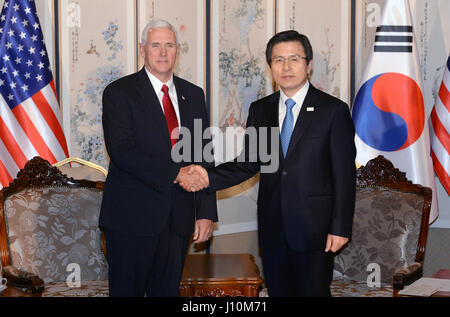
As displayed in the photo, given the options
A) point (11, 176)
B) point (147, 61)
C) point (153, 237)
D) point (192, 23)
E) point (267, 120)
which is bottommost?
point (153, 237)

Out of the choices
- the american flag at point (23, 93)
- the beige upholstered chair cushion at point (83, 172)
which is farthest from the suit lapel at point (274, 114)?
the american flag at point (23, 93)

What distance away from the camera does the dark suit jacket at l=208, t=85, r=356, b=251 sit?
2.46 meters

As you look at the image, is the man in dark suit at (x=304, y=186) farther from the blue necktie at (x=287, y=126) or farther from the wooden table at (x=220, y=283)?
the wooden table at (x=220, y=283)

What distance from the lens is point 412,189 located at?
11.5 ft

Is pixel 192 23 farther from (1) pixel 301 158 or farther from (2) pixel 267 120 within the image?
(1) pixel 301 158

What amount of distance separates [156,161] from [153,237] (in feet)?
1.17

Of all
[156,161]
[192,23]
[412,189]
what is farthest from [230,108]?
[156,161]

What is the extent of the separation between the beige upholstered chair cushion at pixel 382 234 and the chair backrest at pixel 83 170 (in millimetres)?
1642

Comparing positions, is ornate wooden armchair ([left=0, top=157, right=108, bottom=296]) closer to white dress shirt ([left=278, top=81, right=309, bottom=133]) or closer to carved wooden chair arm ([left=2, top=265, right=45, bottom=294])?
carved wooden chair arm ([left=2, top=265, right=45, bottom=294])

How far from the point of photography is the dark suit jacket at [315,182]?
2461 mm

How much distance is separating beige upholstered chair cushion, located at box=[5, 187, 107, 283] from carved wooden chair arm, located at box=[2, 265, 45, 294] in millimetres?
360

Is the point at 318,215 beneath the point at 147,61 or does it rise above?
beneath

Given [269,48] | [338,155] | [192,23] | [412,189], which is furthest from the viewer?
[192,23]

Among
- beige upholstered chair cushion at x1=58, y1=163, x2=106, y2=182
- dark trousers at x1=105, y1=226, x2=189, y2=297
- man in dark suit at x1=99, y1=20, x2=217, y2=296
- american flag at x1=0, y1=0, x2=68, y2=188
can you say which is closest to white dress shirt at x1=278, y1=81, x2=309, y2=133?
man in dark suit at x1=99, y1=20, x2=217, y2=296
